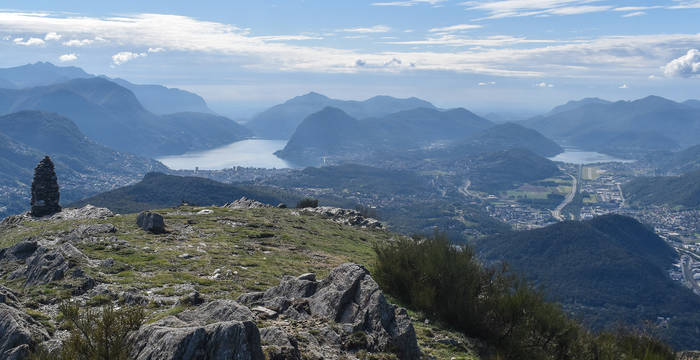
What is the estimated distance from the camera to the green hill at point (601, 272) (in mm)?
123875

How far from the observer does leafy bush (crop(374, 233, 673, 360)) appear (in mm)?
13898

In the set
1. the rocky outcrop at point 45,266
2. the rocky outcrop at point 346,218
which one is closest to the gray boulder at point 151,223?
the rocky outcrop at point 45,266

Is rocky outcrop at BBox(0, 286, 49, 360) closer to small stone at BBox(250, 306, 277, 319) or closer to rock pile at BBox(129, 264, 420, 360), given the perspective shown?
rock pile at BBox(129, 264, 420, 360)

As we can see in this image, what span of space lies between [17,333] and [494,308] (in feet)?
47.2

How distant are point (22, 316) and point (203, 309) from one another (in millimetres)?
4498

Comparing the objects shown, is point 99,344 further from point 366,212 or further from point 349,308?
point 366,212

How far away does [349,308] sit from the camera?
1320 cm

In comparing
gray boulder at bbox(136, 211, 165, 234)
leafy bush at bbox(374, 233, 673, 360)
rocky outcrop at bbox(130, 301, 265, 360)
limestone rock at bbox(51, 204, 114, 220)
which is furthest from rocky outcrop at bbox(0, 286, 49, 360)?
limestone rock at bbox(51, 204, 114, 220)

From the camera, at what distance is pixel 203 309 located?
1157 centimetres

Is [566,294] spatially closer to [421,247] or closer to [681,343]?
[681,343]

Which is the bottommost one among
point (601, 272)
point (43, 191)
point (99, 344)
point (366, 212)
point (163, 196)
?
point (601, 272)

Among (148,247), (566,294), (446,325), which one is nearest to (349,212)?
(148,247)

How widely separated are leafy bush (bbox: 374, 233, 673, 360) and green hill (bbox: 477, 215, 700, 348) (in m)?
109

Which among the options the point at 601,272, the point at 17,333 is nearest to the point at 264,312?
the point at 17,333
